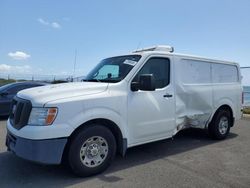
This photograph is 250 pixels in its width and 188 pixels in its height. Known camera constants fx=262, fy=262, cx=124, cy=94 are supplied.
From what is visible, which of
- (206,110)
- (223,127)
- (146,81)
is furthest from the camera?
(223,127)

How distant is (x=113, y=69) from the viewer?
535 cm

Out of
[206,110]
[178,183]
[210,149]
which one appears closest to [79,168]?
[178,183]

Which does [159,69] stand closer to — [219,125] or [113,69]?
[113,69]

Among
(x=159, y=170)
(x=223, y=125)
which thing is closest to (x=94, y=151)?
(x=159, y=170)

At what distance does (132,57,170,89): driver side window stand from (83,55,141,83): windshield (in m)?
0.25

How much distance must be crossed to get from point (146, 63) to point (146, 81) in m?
0.63

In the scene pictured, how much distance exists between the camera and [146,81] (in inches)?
184

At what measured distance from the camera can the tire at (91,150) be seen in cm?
411

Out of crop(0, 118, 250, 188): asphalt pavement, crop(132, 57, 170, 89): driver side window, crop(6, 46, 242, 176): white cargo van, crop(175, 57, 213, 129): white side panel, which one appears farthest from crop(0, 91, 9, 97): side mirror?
crop(175, 57, 213, 129): white side panel

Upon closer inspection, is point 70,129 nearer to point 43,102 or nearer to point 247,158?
point 43,102

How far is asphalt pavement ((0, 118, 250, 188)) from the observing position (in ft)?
13.4

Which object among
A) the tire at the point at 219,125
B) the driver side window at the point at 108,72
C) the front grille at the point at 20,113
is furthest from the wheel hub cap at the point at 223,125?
the front grille at the point at 20,113

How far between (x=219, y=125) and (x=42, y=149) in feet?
15.8

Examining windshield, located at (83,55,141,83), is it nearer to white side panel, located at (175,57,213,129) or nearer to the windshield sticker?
the windshield sticker
